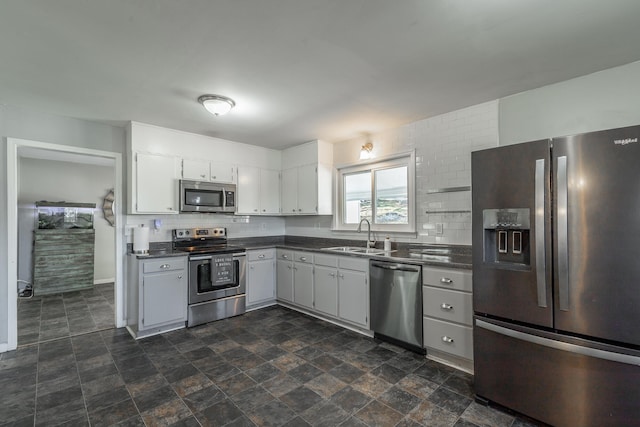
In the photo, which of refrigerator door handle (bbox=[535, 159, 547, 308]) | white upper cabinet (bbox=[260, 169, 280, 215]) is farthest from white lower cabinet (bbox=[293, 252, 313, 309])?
refrigerator door handle (bbox=[535, 159, 547, 308])

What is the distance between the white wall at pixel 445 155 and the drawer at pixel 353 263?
673 mm

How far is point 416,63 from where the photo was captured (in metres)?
2.23

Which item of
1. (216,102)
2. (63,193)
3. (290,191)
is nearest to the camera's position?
(216,102)

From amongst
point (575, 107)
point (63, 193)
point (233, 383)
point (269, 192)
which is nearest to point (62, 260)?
point (63, 193)

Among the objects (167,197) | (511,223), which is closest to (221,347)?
(167,197)

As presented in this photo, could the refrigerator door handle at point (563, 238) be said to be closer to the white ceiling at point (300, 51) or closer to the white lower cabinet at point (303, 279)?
the white ceiling at point (300, 51)

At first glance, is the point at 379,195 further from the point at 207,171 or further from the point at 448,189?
the point at 207,171

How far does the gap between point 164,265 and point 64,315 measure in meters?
2.02

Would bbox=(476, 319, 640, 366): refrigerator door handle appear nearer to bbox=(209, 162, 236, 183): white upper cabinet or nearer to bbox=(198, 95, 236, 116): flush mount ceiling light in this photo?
bbox=(198, 95, 236, 116): flush mount ceiling light

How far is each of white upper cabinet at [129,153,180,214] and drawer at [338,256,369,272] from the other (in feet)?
7.40

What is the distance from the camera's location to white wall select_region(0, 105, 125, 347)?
9.92ft

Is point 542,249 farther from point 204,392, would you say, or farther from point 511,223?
point 204,392

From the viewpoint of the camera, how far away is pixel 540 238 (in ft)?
6.04

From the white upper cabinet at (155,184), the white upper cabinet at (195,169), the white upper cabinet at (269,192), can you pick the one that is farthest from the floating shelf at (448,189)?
the white upper cabinet at (155,184)
